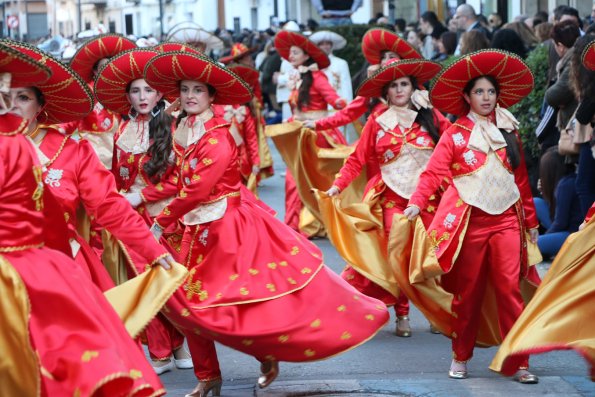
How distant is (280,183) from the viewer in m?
17.8

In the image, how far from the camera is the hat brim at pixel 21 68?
5000 mm

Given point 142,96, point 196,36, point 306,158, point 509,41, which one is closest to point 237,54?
point 196,36

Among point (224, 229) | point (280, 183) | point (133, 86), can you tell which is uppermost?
point (133, 86)

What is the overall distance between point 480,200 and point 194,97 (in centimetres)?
161

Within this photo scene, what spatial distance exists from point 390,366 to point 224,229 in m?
1.50

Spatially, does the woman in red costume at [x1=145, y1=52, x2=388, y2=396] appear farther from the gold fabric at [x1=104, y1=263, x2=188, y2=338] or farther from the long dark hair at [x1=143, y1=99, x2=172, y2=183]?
the gold fabric at [x1=104, y1=263, x2=188, y2=338]

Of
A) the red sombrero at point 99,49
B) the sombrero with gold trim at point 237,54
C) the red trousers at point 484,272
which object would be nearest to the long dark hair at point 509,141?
the red trousers at point 484,272

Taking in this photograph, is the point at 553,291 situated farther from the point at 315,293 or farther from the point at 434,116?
the point at 434,116

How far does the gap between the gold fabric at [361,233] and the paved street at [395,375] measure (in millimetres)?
447

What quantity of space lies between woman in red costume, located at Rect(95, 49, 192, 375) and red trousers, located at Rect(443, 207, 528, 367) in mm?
1609

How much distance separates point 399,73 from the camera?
8.69 meters

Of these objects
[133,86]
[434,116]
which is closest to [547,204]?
[434,116]

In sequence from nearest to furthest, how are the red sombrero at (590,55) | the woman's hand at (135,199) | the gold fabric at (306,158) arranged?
the red sombrero at (590,55) < the woman's hand at (135,199) < the gold fabric at (306,158)

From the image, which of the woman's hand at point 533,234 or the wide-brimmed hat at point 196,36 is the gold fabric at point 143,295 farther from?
the wide-brimmed hat at point 196,36
